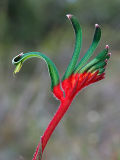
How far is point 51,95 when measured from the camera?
3.85 meters

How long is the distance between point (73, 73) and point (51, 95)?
285 cm

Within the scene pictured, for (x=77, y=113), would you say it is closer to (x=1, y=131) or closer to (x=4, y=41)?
(x=1, y=131)

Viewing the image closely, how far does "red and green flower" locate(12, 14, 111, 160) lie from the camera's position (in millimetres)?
984

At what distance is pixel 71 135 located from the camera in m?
3.54

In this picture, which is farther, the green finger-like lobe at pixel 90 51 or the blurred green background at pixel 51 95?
the blurred green background at pixel 51 95

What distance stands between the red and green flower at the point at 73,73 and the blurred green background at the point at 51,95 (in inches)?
84.5

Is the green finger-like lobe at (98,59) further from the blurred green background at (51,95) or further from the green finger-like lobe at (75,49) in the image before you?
the blurred green background at (51,95)

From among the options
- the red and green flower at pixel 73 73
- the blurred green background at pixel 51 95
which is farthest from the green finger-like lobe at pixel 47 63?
the blurred green background at pixel 51 95

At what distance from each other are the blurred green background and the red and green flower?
2146 millimetres

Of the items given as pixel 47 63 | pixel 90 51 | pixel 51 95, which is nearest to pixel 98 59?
pixel 90 51

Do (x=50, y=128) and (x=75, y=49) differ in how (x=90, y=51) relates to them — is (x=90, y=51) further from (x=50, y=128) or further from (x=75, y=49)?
(x=50, y=128)

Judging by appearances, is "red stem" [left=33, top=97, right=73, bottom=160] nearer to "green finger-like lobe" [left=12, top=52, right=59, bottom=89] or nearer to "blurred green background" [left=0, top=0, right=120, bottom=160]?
"green finger-like lobe" [left=12, top=52, right=59, bottom=89]

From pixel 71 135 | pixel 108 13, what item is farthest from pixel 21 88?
pixel 108 13

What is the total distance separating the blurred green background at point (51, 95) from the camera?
3.40 meters
